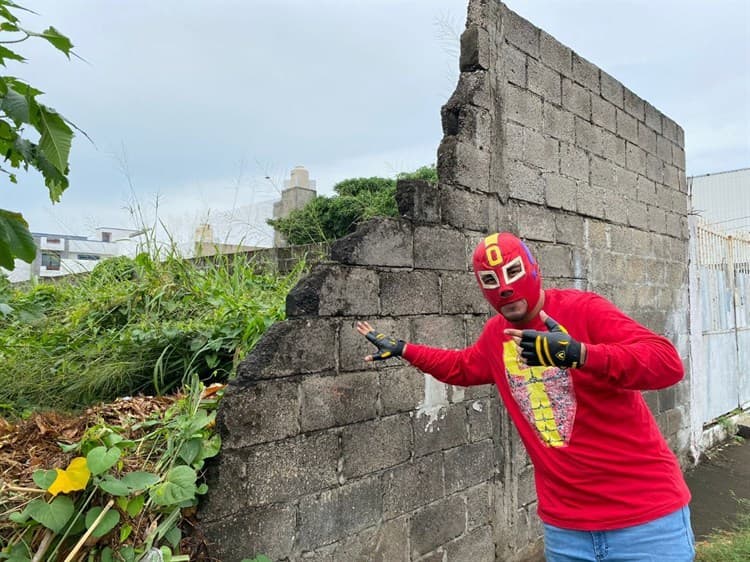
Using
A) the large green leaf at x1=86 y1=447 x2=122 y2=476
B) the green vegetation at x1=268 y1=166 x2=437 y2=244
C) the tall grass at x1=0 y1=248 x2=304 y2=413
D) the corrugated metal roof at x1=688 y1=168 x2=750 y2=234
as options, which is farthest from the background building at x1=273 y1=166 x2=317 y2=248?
the corrugated metal roof at x1=688 y1=168 x2=750 y2=234

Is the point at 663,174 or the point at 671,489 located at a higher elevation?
the point at 663,174

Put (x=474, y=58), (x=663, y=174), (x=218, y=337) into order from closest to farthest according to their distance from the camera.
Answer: (x=218, y=337) < (x=474, y=58) < (x=663, y=174)

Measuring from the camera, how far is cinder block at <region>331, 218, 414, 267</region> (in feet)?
9.09

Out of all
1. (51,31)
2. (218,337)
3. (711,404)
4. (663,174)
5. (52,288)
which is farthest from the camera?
(711,404)

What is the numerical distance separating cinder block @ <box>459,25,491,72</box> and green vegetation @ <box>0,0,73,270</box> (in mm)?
2466

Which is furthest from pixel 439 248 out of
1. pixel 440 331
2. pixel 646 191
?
pixel 646 191

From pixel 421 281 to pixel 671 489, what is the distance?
1.50 meters

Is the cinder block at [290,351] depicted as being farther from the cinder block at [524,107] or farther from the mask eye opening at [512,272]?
the cinder block at [524,107]

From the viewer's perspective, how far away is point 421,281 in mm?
3131

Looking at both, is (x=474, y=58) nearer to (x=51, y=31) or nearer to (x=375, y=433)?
(x=375, y=433)

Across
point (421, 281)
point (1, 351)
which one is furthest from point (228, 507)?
point (1, 351)

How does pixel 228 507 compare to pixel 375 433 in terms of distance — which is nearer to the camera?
pixel 228 507

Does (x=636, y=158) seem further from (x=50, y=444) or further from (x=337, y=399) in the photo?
(x=50, y=444)

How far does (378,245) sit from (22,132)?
5.27 feet
